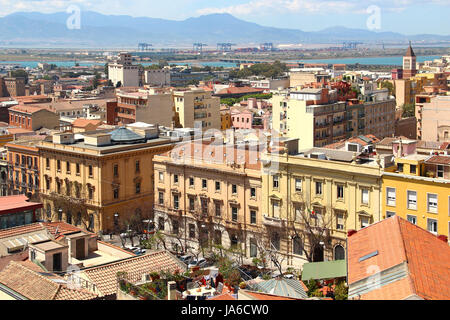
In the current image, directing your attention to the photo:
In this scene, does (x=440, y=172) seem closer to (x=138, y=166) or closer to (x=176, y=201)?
(x=176, y=201)

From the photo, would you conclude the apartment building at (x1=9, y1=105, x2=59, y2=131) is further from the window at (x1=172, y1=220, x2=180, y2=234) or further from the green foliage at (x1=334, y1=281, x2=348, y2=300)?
the green foliage at (x1=334, y1=281, x2=348, y2=300)

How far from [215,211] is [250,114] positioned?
41.7m

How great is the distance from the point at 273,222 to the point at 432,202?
834cm

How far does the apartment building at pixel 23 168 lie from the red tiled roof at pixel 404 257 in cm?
2980

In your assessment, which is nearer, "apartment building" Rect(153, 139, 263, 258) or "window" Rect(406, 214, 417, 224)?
"window" Rect(406, 214, 417, 224)

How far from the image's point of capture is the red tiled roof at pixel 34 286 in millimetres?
15109

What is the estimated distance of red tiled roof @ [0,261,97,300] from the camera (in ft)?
49.6

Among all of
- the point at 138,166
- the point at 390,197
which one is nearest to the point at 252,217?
the point at 390,197

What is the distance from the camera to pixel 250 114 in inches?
3014

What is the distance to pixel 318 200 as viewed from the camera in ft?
103

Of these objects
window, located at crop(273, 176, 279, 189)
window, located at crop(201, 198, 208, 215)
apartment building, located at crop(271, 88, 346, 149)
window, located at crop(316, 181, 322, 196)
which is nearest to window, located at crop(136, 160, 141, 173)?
window, located at crop(201, 198, 208, 215)

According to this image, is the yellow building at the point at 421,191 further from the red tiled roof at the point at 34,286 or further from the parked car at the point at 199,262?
the red tiled roof at the point at 34,286

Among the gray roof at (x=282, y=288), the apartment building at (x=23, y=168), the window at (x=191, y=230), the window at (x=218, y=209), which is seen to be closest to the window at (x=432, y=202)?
the window at (x=218, y=209)
